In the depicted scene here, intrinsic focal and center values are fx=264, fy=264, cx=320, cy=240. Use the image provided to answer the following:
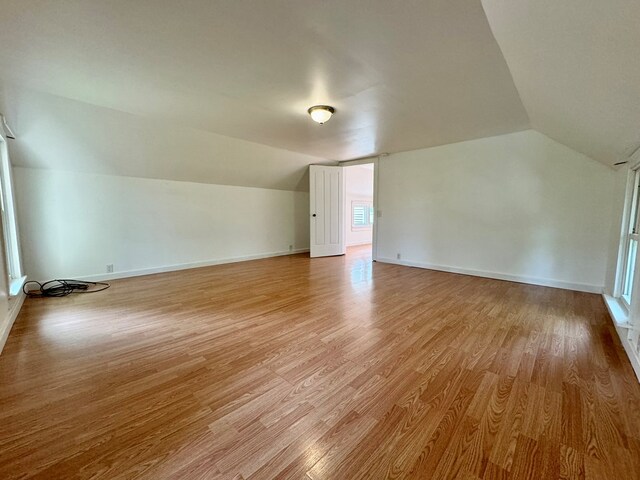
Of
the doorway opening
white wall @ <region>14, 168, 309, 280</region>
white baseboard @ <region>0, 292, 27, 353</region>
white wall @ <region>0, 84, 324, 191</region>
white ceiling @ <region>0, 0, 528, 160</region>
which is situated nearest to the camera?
white ceiling @ <region>0, 0, 528, 160</region>

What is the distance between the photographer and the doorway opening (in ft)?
25.2

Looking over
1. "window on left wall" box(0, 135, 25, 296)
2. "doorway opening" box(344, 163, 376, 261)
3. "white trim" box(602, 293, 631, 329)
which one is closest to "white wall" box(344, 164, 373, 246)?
"doorway opening" box(344, 163, 376, 261)

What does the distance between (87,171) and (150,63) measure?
8.95ft

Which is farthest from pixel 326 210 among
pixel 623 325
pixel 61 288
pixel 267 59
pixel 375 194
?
pixel 623 325

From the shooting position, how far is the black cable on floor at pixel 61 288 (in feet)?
11.2

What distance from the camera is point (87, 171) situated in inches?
153

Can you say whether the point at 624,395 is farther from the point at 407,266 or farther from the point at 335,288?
the point at 407,266

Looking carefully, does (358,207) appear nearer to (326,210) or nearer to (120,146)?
(326,210)

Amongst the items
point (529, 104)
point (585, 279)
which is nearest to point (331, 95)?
point (529, 104)

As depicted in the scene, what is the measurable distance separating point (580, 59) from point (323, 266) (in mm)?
4254

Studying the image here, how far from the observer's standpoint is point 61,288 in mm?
3582

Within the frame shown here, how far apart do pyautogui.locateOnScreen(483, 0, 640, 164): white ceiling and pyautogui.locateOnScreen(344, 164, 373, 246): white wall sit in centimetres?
527

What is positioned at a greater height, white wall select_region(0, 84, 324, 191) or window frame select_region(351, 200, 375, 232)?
white wall select_region(0, 84, 324, 191)

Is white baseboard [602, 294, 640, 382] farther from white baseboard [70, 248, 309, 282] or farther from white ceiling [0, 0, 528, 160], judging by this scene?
white baseboard [70, 248, 309, 282]
